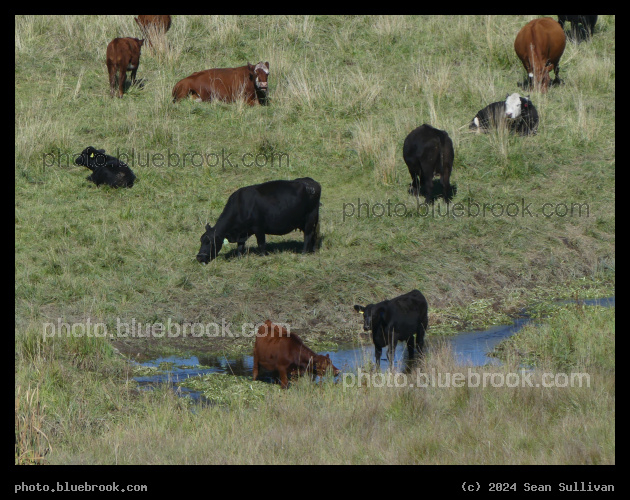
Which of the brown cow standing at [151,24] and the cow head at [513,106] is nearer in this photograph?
the cow head at [513,106]

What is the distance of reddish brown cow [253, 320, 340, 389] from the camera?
840cm

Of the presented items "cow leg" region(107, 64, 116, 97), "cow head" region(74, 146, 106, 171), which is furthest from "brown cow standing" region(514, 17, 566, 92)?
"cow head" region(74, 146, 106, 171)

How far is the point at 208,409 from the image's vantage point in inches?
299

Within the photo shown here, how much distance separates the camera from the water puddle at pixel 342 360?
8688mm

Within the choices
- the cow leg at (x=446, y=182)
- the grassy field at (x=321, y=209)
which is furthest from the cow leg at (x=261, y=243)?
the cow leg at (x=446, y=182)

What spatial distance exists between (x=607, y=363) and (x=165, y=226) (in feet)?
20.0

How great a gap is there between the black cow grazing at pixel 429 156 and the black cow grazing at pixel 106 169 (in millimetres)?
3946

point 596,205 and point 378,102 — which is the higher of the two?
point 378,102

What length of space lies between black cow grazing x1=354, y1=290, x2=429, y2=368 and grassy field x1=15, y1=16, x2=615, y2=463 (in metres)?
1.02

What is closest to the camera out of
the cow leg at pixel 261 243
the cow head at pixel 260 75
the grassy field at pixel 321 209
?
the grassy field at pixel 321 209

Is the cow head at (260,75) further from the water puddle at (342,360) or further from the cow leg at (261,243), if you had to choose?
the water puddle at (342,360)

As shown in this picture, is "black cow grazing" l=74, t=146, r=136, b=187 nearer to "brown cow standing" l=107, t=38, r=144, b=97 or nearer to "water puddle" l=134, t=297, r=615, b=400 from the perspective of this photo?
"brown cow standing" l=107, t=38, r=144, b=97

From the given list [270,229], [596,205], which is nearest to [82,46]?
→ [270,229]

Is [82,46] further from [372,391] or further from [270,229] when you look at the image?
[372,391]
